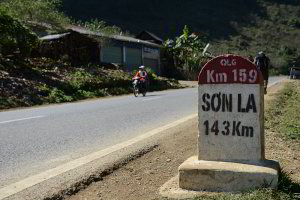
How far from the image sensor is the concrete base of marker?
4996 mm

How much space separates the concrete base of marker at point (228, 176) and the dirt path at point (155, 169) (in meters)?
0.43

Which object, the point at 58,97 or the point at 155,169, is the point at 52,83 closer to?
the point at 58,97

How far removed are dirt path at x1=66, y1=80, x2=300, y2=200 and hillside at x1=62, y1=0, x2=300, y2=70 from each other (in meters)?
82.2

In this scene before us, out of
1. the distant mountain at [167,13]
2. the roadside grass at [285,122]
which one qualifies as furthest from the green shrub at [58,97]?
the distant mountain at [167,13]

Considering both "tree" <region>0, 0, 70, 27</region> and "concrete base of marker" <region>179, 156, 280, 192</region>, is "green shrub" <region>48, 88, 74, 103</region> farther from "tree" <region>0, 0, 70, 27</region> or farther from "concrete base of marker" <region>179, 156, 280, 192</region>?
"concrete base of marker" <region>179, 156, 280, 192</region>

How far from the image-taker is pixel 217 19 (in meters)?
106

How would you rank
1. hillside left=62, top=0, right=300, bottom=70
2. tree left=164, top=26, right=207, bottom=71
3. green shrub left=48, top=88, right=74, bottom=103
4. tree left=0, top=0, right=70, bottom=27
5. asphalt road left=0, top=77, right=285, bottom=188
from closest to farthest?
asphalt road left=0, top=77, right=285, bottom=188
green shrub left=48, top=88, right=74, bottom=103
tree left=0, top=0, right=70, bottom=27
tree left=164, top=26, right=207, bottom=71
hillside left=62, top=0, right=300, bottom=70

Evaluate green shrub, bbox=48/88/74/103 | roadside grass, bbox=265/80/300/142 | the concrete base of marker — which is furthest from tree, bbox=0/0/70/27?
the concrete base of marker

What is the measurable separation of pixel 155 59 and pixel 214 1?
62820mm

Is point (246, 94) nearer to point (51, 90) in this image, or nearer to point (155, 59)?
point (51, 90)

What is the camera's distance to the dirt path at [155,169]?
17.6 ft

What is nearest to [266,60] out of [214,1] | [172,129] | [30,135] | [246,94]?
[172,129]

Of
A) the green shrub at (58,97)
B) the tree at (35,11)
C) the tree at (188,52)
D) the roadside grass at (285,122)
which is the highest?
the tree at (35,11)

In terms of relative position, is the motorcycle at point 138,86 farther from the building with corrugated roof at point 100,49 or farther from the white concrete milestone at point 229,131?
the white concrete milestone at point 229,131
